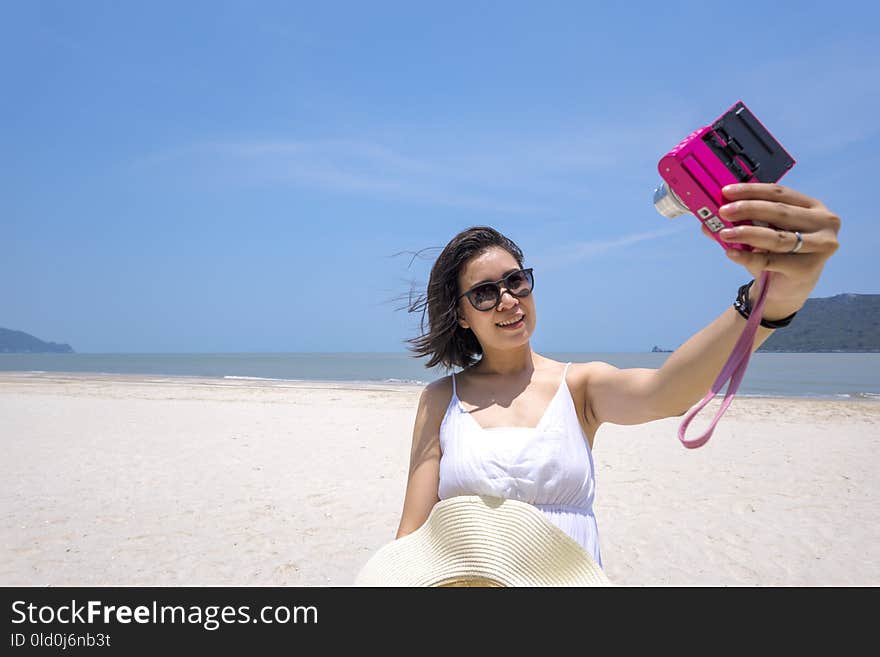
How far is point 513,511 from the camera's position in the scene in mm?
1825

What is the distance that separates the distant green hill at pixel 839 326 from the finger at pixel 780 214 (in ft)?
288

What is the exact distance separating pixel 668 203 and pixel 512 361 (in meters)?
1.12

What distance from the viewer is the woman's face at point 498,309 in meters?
2.30

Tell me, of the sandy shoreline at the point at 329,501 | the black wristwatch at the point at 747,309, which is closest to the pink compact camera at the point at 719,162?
the black wristwatch at the point at 747,309

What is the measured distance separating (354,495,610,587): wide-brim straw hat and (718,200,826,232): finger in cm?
100

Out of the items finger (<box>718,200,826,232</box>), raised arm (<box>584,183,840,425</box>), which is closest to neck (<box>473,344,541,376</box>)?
raised arm (<box>584,183,840,425</box>)

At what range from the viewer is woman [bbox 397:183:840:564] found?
1.61 m

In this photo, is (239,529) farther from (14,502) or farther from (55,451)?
(55,451)

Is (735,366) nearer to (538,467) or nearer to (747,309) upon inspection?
(747,309)

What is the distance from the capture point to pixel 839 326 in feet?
276

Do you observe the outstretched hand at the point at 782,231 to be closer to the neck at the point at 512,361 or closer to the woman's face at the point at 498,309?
the woman's face at the point at 498,309

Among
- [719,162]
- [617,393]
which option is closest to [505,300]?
[617,393]

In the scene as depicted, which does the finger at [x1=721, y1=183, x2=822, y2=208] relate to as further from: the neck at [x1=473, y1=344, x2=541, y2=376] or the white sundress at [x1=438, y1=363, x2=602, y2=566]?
the neck at [x1=473, y1=344, x2=541, y2=376]

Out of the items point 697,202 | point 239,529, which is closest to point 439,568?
point 697,202
